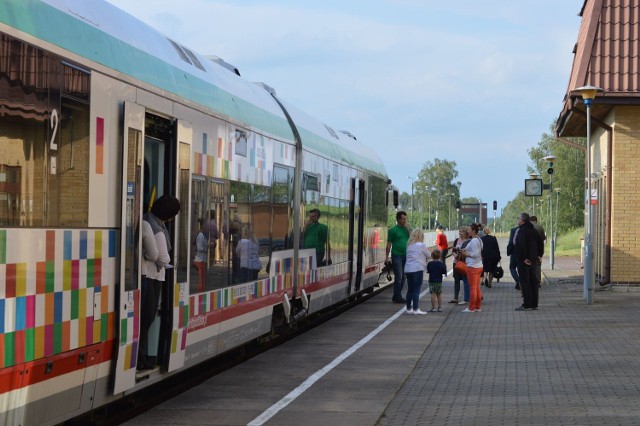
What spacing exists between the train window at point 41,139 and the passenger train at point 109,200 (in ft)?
0.04

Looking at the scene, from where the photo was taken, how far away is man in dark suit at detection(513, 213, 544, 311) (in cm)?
2150

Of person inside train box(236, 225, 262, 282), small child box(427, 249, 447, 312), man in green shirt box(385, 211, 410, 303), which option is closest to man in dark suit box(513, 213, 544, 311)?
small child box(427, 249, 447, 312)

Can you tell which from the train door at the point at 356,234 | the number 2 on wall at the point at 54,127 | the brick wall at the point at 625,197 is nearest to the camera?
the number 2 on wall at the point at 54,127

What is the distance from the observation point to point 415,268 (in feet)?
68.4

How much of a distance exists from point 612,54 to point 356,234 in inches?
338

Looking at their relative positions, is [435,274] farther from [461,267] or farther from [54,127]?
[54,127]

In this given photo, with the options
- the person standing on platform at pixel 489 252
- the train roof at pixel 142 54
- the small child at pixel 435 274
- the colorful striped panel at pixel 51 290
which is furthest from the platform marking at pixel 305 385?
the person standing on platform at pixel 489 252

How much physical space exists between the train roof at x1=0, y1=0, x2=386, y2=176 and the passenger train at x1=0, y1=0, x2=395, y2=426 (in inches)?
0.8

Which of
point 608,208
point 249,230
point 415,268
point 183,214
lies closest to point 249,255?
point 249,230

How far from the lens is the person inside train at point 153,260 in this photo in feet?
28.7

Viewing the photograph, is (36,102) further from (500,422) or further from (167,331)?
(500,422)

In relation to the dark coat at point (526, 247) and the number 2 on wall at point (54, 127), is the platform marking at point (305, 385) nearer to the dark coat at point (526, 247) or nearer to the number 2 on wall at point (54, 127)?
the number 2 on wall at point (54, 127)

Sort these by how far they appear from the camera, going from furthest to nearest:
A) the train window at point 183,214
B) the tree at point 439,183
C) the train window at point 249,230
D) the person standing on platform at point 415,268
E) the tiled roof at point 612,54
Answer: the tree at point 439,183 < the tiled roof at point 612,54 < the person standing on platform at point 415,268 < the train window at point 249,230 < the train window at point 183,214

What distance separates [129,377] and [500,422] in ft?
9.64
